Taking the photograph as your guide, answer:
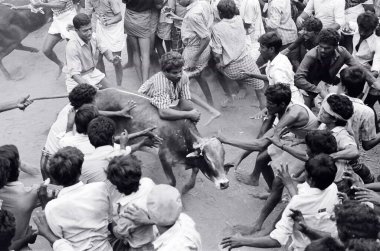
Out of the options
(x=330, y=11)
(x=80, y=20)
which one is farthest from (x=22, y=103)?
(x=330, y=11)

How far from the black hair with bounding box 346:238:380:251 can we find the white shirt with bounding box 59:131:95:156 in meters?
2.73

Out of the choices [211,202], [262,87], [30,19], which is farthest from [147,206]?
[30,19]

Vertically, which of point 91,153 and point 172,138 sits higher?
point 91,153

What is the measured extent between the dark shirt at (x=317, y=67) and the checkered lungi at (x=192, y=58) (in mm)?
1815

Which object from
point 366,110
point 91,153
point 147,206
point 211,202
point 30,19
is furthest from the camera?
point 30,19

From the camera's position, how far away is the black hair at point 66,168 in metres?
4.52

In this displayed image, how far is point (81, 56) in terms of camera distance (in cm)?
751

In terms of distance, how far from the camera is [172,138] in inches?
260

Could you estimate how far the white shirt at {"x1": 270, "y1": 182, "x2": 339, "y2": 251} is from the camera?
459cm

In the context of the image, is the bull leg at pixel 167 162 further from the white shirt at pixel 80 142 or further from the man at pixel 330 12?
the man at pixel 330 12

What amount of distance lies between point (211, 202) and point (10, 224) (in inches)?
129

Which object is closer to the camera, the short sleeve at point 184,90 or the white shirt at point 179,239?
the white shirt at point 179,239

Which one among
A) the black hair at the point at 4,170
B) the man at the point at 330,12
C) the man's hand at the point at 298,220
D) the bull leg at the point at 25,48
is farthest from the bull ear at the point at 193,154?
the bull leg at the point at 25,48

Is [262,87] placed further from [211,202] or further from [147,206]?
[147,206]
